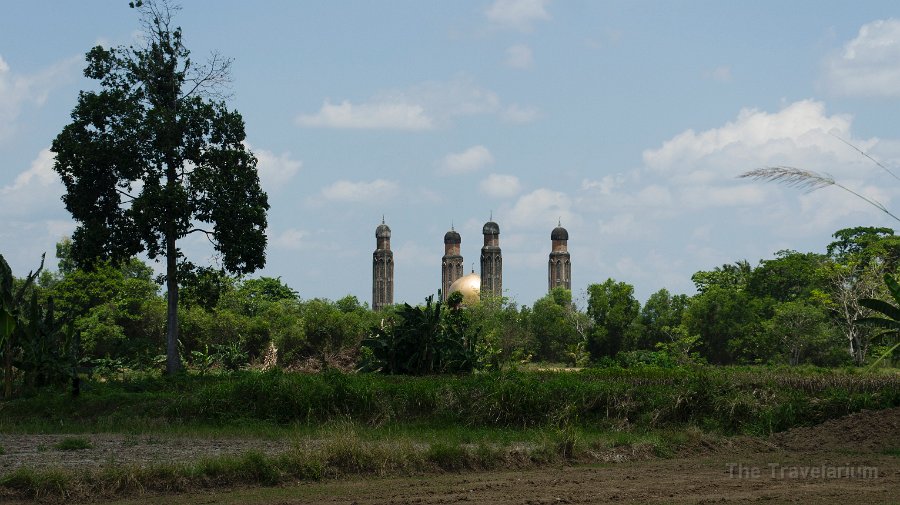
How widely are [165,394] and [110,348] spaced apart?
2511 cm

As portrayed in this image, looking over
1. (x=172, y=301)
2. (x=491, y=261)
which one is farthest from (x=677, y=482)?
(x=491, y=261)

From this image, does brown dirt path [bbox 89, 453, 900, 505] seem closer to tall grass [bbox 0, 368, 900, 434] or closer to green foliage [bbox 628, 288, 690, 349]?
tall grass [bbox 0, 368, 900, 434]

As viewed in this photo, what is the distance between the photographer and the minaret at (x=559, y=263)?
8881cm

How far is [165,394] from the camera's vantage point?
70.2ft

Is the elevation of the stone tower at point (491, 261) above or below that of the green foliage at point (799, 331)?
above

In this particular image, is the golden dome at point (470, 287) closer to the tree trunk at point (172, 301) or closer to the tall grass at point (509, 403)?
the tree trunk at point (172, 301)

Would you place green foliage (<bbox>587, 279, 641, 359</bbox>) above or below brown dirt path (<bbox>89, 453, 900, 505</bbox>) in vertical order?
above

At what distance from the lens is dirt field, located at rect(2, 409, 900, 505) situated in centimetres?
1164

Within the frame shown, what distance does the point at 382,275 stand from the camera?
302 feet

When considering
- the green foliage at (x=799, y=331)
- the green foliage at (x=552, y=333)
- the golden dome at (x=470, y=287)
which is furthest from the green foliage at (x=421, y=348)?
the golden dome at (x=470, y=287)

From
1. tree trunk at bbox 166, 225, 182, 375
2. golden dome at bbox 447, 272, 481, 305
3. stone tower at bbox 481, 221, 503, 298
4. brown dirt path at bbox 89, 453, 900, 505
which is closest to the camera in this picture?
brown dirt path at bbox 89, 453, 900, 505

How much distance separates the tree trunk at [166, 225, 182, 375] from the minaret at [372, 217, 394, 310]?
200ft

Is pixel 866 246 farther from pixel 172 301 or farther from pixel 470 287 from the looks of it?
pixel 172 301

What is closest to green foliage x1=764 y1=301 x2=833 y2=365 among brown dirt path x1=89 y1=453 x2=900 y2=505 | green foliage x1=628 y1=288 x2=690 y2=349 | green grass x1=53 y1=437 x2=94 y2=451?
green foliage x1=628 y1=288 x2=690 y2=349
